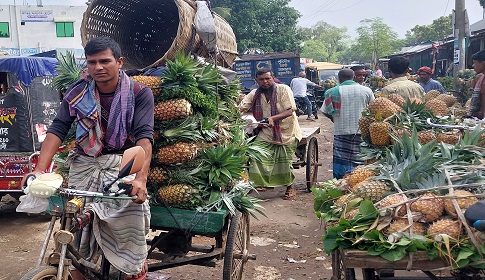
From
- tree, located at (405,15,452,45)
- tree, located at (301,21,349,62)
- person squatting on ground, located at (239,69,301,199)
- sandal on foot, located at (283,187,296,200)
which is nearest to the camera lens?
person squatting on ground, located at (239,69,301,199)

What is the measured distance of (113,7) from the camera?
516cm

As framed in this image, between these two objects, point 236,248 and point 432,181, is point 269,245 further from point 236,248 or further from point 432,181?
point 432,181

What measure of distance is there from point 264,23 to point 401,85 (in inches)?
943

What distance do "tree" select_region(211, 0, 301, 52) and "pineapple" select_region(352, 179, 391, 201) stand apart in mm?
25920

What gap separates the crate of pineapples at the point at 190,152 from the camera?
157 inches

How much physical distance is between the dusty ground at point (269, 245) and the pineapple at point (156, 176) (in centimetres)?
128

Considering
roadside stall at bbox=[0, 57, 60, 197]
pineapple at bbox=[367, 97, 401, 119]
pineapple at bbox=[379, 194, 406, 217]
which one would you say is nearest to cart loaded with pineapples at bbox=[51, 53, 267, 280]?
pineapple at bbox=[379, 194, 406, 217]

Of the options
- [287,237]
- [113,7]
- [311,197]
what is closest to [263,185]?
[311,197]

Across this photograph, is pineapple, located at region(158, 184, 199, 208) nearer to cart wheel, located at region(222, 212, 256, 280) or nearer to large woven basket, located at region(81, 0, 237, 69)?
cart wheel, located at region(222, 212, 256, 280)

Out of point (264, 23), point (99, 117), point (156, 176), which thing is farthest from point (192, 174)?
point (264, 23)

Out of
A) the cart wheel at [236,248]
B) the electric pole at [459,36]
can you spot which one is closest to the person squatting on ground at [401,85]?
the cart wheel at [236,248]

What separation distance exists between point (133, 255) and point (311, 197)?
17.2ft

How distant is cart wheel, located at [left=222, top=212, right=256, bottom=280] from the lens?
406cm

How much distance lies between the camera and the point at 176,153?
398 cm
